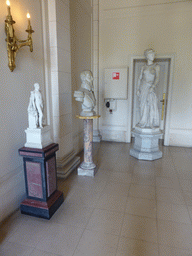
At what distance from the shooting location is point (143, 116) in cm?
430

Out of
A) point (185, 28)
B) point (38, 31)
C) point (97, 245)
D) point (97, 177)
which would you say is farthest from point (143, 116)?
point (97, 245)

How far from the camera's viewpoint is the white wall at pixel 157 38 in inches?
180

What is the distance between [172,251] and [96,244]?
739 millimetres

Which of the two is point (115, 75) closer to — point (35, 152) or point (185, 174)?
point (185, 174)

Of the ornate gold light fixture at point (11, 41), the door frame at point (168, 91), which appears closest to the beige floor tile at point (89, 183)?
the ornate gold light fixture at point (11, 41)

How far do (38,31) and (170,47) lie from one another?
3347mm

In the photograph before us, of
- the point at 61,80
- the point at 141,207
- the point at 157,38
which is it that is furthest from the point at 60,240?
the point at 157,38

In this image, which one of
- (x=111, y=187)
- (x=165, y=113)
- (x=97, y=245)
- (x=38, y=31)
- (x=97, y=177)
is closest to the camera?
(x=97, y=245)

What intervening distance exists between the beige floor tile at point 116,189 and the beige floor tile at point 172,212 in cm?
53

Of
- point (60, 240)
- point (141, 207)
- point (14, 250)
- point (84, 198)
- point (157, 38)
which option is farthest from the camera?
point (157, 38)

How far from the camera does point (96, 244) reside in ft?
6.31

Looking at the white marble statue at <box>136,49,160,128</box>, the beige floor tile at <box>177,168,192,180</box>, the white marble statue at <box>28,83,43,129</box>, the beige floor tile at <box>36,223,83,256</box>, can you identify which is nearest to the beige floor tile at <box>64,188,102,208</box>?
the beige floor tile at <box>36,223,83,256</box>

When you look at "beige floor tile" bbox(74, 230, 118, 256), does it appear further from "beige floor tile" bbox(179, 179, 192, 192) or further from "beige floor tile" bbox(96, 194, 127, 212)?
"beige floor tile" bbox(179, 179, 192, 192)

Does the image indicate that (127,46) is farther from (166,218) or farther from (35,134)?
(166,218)
